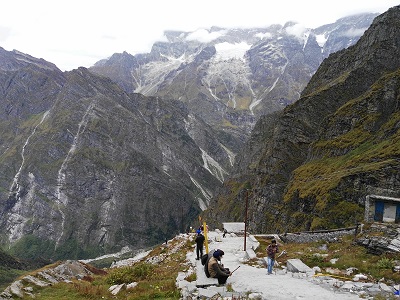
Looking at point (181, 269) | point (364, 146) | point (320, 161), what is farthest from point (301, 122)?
point (181, 269)

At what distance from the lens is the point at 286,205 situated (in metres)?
78.9

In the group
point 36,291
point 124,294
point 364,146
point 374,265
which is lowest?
point 36,291

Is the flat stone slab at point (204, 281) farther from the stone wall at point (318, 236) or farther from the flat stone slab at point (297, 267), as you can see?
the stone wall at point (318, 236)

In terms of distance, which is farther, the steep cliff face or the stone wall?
the steep cliff face

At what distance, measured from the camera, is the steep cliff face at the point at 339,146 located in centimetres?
5869

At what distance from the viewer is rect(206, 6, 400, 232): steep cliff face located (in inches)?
2311

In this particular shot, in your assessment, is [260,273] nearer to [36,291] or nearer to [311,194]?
[36,291]

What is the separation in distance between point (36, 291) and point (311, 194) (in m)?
54.9

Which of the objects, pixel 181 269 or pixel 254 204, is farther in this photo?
pixel 254 204

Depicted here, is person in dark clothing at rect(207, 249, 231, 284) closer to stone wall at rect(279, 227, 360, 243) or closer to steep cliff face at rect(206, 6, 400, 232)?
stone wall at rect(279, 227, 360, 243)

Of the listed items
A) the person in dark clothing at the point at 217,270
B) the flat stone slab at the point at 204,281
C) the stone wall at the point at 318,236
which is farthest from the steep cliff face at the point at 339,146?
the flat stone slab at the point at 204,281

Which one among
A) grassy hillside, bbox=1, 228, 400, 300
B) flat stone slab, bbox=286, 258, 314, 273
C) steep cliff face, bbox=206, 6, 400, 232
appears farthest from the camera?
steep cliff face, bbox=206, 6, 400, 232

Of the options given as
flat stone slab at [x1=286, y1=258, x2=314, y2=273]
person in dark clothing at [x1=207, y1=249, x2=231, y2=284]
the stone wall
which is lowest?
the stone wall

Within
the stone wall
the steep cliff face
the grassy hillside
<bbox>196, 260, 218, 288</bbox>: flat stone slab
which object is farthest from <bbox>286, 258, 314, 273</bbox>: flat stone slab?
the steep cliff face
